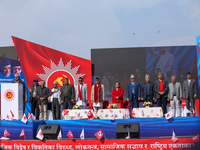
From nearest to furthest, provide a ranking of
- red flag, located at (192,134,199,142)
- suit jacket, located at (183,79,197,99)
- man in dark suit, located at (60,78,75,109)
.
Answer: red flag, located at (192,134,199,142) < suit jacket, located at (183,79,197,99) < man in dark suit, located at (60,78,75,109)

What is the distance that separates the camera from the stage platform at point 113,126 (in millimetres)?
6562

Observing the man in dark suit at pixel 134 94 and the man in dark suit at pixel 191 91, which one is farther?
the man in dark suit at pixel 134 94

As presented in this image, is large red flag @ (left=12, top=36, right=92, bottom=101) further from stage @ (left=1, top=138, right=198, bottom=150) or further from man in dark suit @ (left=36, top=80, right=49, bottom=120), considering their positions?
stage @ (left=1, top=138, right=198, bottom=150)

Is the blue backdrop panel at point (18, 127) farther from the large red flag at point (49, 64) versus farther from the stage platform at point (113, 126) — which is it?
the large red flag at point (49, 64)

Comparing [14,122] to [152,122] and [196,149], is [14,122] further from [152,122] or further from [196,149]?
[196,149]

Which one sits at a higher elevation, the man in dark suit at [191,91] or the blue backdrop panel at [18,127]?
the man in dark suit at [191,91]

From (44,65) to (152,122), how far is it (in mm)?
5535

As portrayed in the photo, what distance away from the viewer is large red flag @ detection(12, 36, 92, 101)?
10961 mm

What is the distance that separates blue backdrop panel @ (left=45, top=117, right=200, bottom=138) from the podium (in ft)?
2.45

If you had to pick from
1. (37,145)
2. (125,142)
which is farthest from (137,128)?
(37,145)

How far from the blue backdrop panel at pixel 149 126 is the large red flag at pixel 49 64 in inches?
157

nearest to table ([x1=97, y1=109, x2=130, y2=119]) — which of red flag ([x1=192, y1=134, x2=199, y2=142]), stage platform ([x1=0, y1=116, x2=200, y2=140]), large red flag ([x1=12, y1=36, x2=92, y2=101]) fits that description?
stage platform ([x1=0, y1=116, x2=200, y2=140])

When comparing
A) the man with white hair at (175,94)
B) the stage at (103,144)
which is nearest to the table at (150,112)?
the man with white hair at (175,94)

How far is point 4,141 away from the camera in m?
5.88
